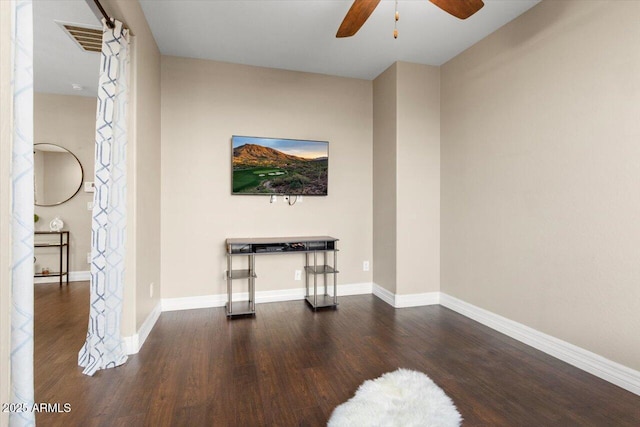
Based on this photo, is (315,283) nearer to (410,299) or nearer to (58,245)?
(410,299)

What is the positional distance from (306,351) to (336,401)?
70 centimetres

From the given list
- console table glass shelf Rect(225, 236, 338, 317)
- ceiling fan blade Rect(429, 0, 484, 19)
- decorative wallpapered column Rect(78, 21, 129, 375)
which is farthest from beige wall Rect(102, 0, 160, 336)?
ceiling fan blade Rect(429, 0, 484, 19)

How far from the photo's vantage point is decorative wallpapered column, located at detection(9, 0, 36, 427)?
1.07 m

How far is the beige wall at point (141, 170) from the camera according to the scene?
99.3 inches

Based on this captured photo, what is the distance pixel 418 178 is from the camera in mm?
3805

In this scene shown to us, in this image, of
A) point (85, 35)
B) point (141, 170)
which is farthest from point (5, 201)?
point (85, 35)

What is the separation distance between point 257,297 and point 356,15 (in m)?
3.04

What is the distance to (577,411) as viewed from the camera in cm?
185

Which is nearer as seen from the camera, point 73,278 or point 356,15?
point 356,15

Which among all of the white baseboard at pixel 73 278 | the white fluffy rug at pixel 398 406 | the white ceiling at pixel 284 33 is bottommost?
the white fluffy rug at pixel 398 406

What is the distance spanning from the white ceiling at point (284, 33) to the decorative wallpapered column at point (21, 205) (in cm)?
175

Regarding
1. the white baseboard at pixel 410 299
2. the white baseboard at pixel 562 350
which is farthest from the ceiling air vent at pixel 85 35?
the white baseboard at pixel 562 350

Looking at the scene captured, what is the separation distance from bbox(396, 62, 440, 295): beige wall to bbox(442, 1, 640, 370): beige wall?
1.06 ft

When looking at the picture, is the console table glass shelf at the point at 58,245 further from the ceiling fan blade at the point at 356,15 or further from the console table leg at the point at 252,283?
the ceiling fan blade at the point at 356,15
